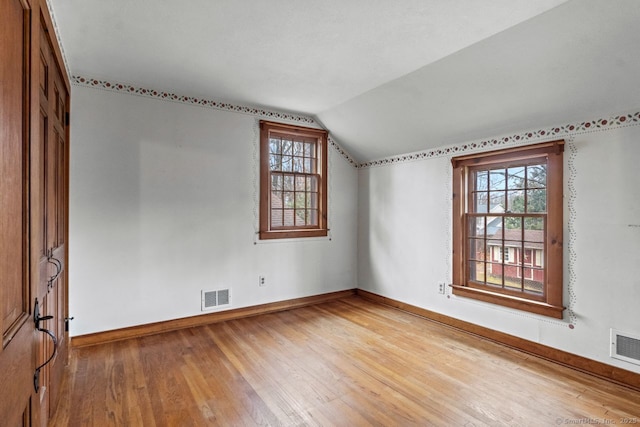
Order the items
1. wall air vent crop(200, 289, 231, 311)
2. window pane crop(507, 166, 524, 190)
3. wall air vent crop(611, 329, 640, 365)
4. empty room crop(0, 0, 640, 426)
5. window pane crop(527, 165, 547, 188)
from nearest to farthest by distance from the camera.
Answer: empty room crop(0, 0, 640, 426), wall air vent crop(611, 329, 640, 365), window pane crop(527, 165, 547, 188), window pane crop(507, 166, 524, 190), wall air vent crop(200, 289, 231, 311)

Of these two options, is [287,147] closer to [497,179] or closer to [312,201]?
[312,201]

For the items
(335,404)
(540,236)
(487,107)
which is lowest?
(335,404)

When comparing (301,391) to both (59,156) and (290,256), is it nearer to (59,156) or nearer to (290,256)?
(290,256)

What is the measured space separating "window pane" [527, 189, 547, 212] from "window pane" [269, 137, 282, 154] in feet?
9.43

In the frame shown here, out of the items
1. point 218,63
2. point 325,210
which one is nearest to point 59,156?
point 218,63

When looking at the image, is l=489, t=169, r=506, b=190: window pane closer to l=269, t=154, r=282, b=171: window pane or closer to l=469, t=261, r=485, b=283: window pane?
l=469, t=261, r=485, b=283: window pane

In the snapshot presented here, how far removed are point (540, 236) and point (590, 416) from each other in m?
1.49

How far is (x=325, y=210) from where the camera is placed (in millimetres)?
4867

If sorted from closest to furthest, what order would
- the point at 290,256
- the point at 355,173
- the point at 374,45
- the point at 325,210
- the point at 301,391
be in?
the point at 301,391, the point at 374,45, the point at 290,256, the point at 325,210, the point at 355,173

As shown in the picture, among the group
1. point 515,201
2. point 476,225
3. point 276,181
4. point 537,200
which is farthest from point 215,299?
point 537,200

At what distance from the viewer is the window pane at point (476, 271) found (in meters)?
3.66

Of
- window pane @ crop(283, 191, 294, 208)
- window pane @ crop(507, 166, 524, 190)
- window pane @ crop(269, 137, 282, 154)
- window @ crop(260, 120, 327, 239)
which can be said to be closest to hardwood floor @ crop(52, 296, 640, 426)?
window @ crop(260, 120, 327, 239)

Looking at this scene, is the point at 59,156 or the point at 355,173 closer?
the point at 59,156

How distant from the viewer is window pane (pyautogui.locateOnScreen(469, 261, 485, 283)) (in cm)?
366
